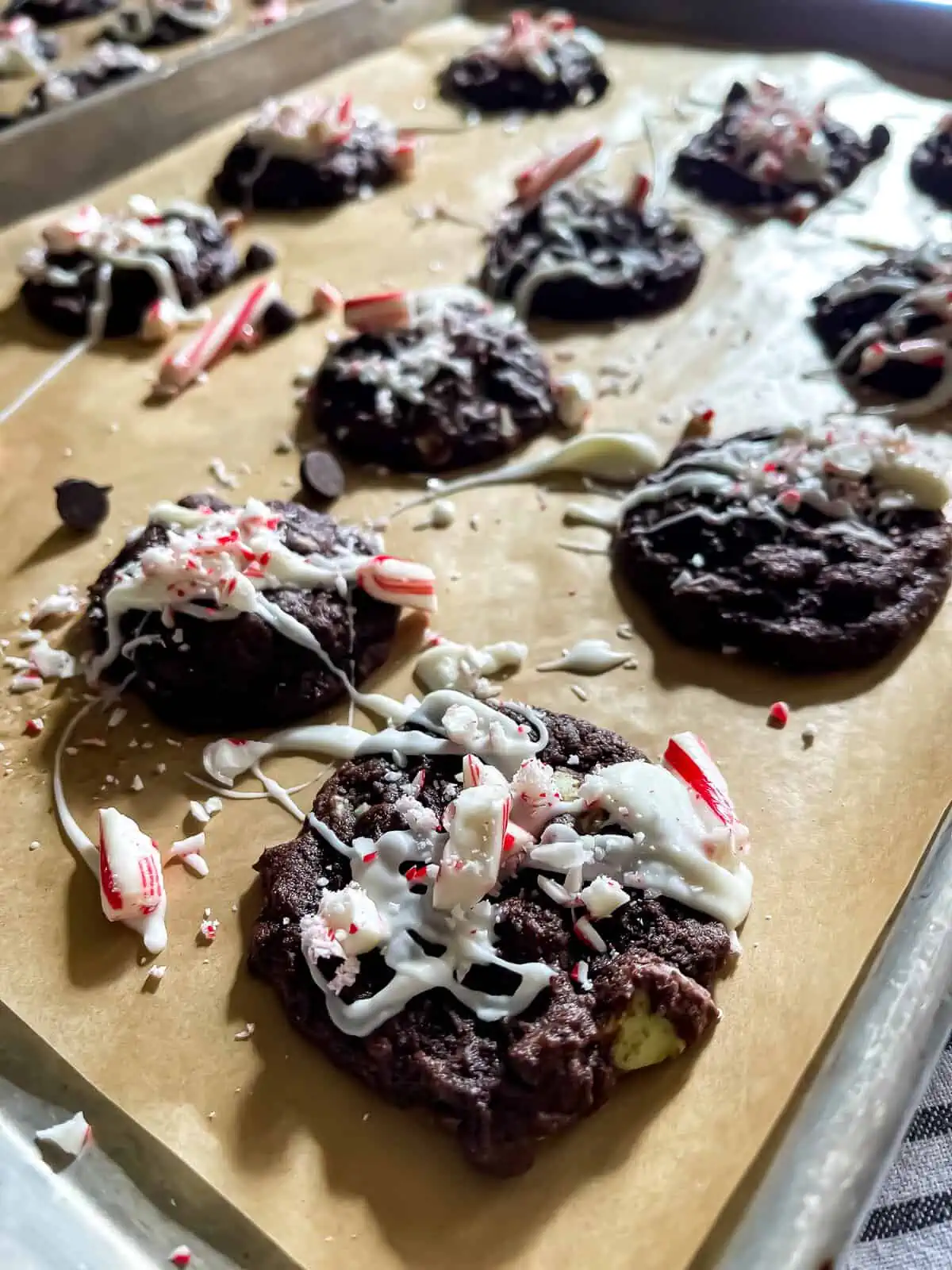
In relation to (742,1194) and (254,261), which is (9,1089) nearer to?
(742,1194)

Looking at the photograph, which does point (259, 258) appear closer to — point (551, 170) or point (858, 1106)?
point (551, 170)

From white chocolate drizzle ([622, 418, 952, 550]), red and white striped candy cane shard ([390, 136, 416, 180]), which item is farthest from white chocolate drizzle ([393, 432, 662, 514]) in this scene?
red and white striped candy cane shard ([390, 136, 416, 180])

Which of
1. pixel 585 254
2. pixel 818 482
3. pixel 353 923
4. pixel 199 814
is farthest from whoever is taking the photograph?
pixel 585 254

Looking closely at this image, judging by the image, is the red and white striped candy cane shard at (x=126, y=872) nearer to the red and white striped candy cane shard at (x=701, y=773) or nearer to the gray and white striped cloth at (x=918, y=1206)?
the red and white striped candy cane shard at (x=701, y=773)

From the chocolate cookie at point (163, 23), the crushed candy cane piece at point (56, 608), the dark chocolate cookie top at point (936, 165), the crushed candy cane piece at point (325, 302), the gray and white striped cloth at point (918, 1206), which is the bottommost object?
the gray and white striped cloth at point (918, 1206)

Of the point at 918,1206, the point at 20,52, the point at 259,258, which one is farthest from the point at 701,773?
the point at 20,52

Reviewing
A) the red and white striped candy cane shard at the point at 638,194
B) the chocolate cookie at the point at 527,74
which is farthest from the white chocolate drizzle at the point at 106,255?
the chocolate cookie at the point at 527,74
